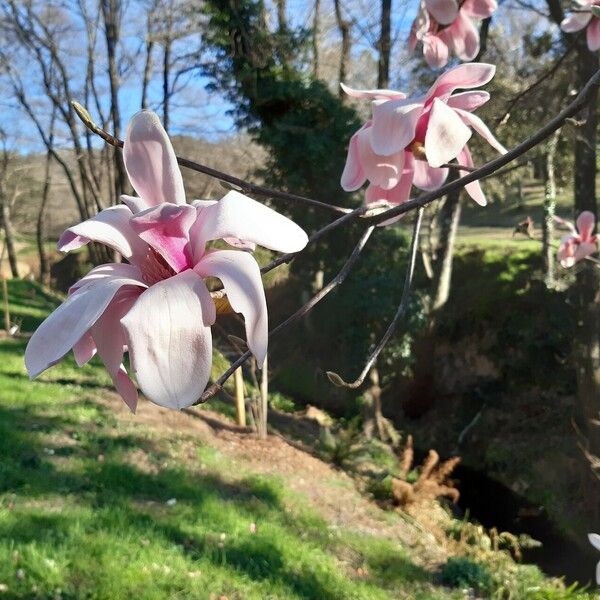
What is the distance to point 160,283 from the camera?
48cm

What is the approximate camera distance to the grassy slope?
2691 mm

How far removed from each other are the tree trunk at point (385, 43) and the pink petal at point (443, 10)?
6.26 m

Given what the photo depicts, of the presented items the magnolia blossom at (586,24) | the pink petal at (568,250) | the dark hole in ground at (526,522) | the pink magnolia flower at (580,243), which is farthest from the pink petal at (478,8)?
the dark hole in ground at (526,522)

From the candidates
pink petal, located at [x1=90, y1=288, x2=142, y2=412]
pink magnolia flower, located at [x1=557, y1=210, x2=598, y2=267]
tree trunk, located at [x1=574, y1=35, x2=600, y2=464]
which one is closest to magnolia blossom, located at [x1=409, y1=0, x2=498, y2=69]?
pink petal, located at [x1=90, y1=288, x2=142, y2=412]

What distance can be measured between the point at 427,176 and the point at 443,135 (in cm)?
18

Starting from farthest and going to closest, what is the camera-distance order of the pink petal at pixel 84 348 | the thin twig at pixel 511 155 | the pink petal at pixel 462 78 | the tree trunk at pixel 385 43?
the tree trunk at pixel 385 43 → the pink petal at pixel 462 78 → the thin twig at pixel 511 155 → the pink petal at pixel 84 348

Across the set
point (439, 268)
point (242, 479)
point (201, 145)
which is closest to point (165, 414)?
point (242, 479)

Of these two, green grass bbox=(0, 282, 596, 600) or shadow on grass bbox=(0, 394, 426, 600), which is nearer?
green grass bbox=(0, 282, 596, 600)

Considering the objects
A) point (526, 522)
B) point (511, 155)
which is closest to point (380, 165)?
point (511, 155)

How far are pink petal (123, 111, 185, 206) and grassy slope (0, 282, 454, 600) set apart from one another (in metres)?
2.38

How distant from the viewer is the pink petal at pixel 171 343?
423 mm

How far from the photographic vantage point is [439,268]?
7449 mm

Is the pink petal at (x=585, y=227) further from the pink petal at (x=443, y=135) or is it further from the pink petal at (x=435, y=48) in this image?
the pink petal at (x=443, y=135)

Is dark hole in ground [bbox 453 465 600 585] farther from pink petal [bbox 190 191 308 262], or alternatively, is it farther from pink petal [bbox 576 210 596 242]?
pink petal [bbox 190 191 308 262]
